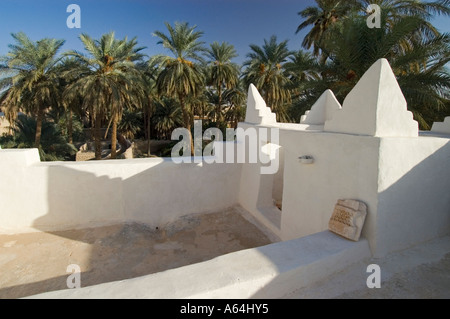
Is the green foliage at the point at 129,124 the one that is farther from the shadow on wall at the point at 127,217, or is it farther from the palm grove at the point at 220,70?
the shadow on wall at the point at 127,217

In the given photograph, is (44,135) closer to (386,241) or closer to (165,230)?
(165,230)

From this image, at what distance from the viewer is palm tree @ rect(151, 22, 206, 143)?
14.8 m

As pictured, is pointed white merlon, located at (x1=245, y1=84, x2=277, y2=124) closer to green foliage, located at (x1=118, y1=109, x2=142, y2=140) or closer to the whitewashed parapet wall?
the whitewashed parapet wall

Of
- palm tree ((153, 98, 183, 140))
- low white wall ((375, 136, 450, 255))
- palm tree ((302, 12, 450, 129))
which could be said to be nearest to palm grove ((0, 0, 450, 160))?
palm tree ((302, 12, 450, 129))

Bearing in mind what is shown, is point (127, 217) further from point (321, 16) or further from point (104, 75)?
point (321, 16)

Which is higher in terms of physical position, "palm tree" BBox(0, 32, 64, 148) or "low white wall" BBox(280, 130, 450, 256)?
"palm tree" BBox(0, 32, 64, 148)

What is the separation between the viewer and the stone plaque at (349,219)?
317 centimetres

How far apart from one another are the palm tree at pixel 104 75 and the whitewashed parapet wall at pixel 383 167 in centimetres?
1231

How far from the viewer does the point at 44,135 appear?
52.5ft

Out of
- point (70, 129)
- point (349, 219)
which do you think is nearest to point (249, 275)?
point (349, 219)

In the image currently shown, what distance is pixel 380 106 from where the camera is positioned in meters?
3.36

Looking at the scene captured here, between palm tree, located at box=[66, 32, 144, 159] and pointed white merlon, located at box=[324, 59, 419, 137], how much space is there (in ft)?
41.6

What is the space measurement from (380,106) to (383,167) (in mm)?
843
